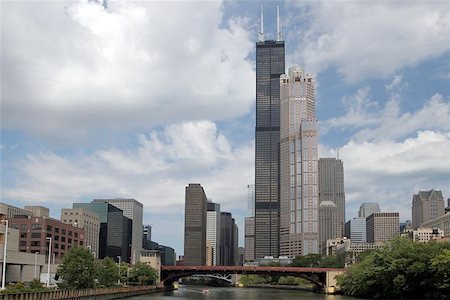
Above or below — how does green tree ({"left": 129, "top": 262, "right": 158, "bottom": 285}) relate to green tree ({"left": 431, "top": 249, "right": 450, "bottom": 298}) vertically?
below

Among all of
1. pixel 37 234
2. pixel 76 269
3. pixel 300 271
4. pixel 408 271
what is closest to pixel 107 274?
pixel 76 269

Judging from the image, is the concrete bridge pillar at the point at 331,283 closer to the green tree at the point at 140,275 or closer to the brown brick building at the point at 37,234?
the green tree at the point at 140,275

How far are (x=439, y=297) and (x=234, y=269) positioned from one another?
95.0 meters

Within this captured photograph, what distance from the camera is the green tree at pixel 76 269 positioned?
319 feet

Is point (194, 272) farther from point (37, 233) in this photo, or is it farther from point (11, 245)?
point (11, 245)

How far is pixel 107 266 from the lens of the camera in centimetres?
13062

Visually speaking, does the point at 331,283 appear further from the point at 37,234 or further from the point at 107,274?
the point at 37,234

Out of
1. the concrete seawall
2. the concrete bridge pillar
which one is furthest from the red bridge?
the concrete seawall

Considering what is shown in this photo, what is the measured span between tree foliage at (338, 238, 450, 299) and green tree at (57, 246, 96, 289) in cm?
5334

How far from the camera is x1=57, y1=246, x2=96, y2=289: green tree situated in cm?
9719

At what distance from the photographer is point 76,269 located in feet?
321

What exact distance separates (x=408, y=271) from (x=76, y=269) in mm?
56961

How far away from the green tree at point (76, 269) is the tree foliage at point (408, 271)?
53.3 metres

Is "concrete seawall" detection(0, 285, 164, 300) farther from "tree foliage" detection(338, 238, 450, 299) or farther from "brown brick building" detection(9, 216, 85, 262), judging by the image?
"tree foliage" detection(338, 238, 450, 299)
